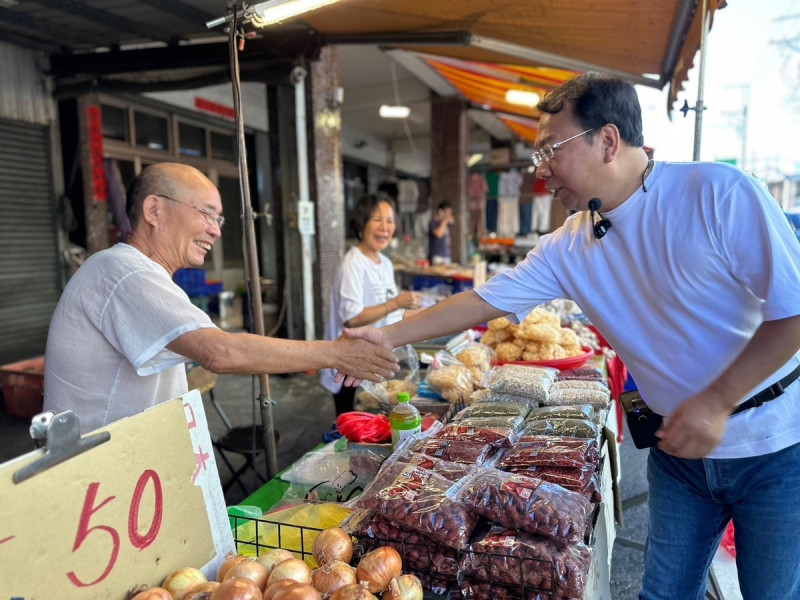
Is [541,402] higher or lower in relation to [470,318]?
lower

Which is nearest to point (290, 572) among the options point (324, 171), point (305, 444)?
point (305, 444)

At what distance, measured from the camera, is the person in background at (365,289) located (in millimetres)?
3305

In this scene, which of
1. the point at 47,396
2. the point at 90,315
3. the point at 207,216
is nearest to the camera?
the point at 90,315

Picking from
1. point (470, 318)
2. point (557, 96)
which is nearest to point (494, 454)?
point (470, 318)

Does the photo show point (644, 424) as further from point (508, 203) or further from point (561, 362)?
point (508, 203)

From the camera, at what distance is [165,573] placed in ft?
3.42

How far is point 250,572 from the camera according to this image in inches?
40.5

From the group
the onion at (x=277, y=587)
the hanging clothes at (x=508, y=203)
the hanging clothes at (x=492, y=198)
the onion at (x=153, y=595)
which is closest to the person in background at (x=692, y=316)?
the onion at (x=277, y=587)

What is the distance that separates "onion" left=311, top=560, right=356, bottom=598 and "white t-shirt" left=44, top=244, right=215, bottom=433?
0.79 m

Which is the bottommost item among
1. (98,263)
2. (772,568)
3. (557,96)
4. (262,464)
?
(262,464)

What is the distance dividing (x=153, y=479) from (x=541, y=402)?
1.52 metres

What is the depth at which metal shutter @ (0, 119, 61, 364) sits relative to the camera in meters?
5.95

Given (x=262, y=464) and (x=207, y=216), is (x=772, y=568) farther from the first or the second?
(x=262, y=464)

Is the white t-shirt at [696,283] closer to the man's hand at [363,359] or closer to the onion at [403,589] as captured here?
the man's hand at [363,359]
